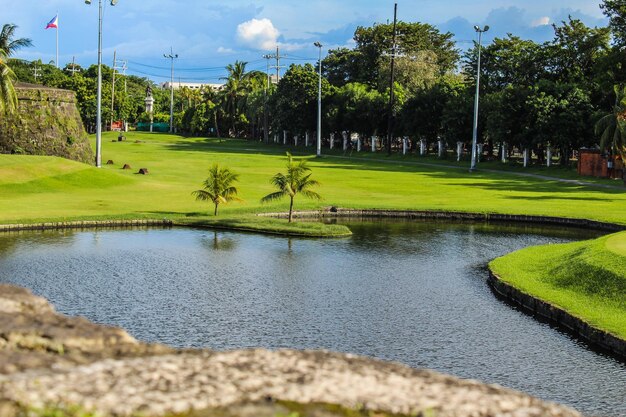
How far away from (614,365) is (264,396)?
12538mm

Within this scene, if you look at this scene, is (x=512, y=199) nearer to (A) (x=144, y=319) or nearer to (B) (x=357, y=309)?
(B) (x=357, y=309)

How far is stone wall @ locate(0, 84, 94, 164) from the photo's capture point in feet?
238

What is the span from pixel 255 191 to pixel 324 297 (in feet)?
116

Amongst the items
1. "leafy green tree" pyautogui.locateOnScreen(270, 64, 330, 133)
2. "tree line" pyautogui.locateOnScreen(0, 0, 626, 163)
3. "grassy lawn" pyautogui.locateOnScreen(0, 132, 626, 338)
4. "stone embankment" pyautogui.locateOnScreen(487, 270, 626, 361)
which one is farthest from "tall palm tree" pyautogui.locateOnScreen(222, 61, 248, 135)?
"stone embankment" pyautogui.locateOnScreen(487, 270, 626, 361)

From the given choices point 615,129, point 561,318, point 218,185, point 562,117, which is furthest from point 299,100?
point 561,318

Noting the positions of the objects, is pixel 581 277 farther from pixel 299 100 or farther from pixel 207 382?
pixel 299 100

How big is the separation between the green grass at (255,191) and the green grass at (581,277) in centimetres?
1592

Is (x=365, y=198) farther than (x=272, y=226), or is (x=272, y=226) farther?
(x=365, y=198)

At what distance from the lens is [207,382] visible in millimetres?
11367

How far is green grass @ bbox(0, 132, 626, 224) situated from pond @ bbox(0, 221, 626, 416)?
7689mm

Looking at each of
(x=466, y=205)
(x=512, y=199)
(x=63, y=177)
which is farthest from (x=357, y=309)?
(x=63, y=177)

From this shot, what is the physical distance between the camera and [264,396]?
36.1 ft

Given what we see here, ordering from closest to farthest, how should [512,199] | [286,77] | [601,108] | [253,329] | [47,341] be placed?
[47,341], [253,329], [512,199], [601,108], [286,77]

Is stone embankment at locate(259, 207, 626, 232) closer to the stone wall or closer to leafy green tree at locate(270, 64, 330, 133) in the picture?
the stone wall
